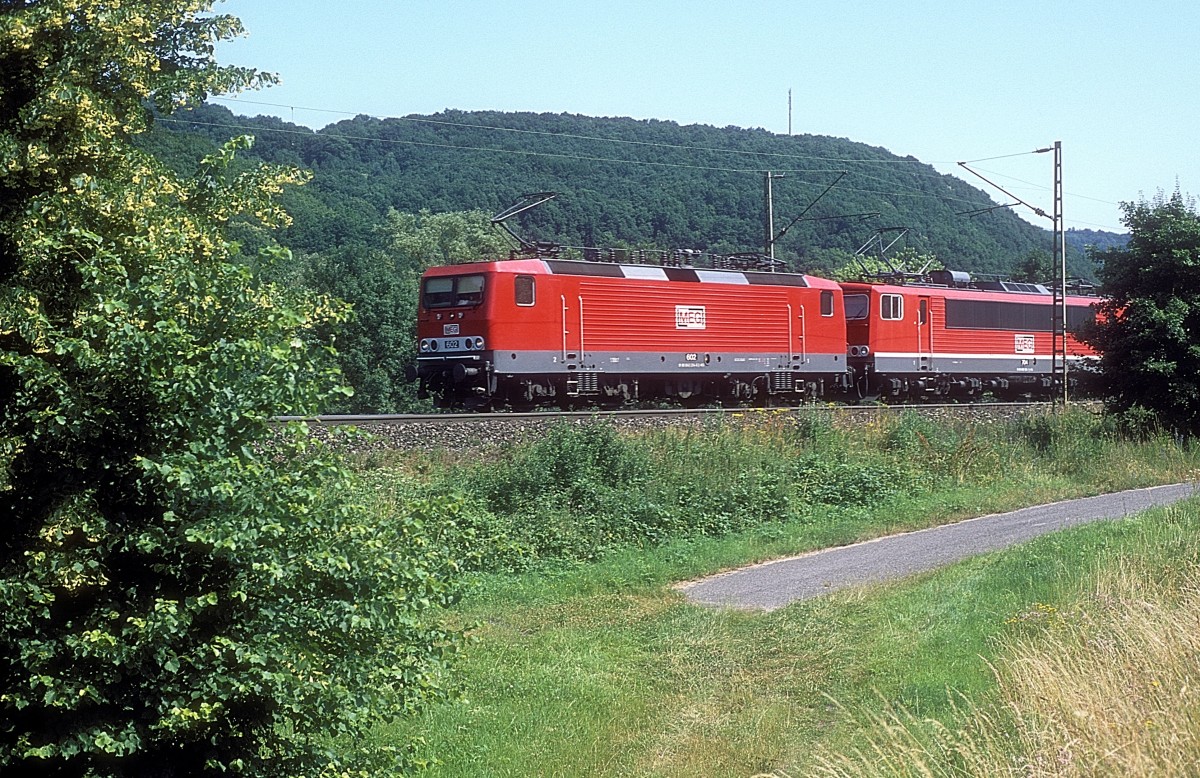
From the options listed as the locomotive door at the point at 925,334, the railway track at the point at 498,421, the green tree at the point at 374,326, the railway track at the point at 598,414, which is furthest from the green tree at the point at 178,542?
the green tree at the point at 374,326

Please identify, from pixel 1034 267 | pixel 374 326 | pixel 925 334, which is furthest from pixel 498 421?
pixel 1034 267

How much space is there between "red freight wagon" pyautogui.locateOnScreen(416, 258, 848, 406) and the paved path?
10.7 metres

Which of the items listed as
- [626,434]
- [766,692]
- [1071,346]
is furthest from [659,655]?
[1071,346]

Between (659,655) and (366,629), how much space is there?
5.32 m

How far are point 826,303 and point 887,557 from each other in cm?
1846

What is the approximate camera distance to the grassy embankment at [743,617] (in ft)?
29.0

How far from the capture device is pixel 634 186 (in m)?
85.2

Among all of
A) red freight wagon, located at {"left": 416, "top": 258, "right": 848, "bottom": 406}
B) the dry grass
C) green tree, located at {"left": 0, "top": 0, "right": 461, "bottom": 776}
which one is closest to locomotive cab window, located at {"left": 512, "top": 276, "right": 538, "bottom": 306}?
red freight wagon, located at {"left": 416, "top": 258, "right": 848, "bottom": 406}

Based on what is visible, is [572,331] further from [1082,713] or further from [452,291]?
[1082,713]

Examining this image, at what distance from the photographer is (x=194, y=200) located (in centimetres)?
1084

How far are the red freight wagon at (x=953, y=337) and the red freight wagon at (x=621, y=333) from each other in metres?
1.67

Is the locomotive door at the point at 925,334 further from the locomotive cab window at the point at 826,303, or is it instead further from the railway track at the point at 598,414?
the railway track at the point at 598,414

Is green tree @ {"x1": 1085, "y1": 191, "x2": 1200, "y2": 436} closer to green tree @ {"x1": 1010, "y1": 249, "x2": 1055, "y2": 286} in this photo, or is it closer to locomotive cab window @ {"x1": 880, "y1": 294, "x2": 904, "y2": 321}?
locomotive cab window @ {"x1": 880, "y1": 294, "x2": 904, "y2": 321}

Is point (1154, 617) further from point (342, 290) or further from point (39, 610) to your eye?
point (342, 290)
